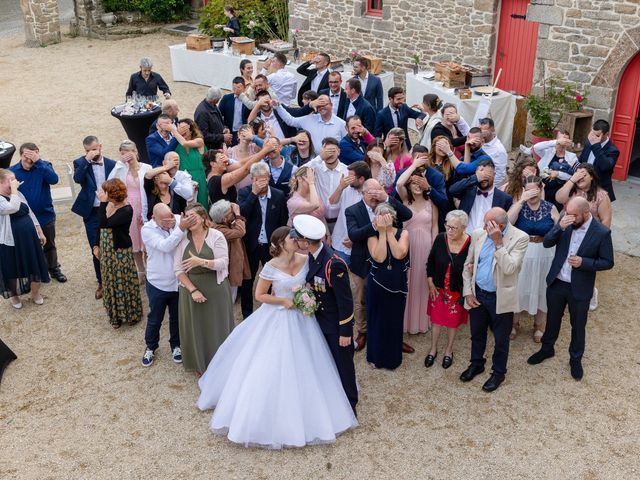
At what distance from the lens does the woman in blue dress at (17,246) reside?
6.99 meters

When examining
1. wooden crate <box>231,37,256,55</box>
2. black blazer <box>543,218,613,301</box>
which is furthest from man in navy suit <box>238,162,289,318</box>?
wooden crate <box>231,37,256,55</box>

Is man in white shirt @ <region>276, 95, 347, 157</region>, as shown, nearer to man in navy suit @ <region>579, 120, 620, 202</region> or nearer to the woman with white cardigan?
the woman with white cardigan

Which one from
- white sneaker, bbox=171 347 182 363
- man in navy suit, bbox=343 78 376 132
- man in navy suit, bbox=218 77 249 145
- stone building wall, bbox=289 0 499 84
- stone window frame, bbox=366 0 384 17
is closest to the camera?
white sneaker, bbox=171 347 182 363

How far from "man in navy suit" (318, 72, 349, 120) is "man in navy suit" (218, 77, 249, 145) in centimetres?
109

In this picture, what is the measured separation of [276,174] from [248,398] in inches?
98.2

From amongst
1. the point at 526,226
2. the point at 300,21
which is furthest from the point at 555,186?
the point at 300,21

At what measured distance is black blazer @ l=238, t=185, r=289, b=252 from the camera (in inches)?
257

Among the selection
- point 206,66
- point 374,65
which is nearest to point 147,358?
point 374,65

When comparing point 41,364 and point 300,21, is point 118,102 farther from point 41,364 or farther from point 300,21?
point 41,364

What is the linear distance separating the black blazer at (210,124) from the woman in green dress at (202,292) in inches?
112

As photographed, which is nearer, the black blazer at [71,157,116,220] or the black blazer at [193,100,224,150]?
the black blazer at [71,157,116,220]

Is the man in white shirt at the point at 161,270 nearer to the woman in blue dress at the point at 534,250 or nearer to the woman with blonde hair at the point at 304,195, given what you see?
the woman with blonde hair at the point at 304,195

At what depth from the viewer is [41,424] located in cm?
580

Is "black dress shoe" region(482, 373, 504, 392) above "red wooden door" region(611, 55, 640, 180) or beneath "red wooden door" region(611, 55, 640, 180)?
beneath
